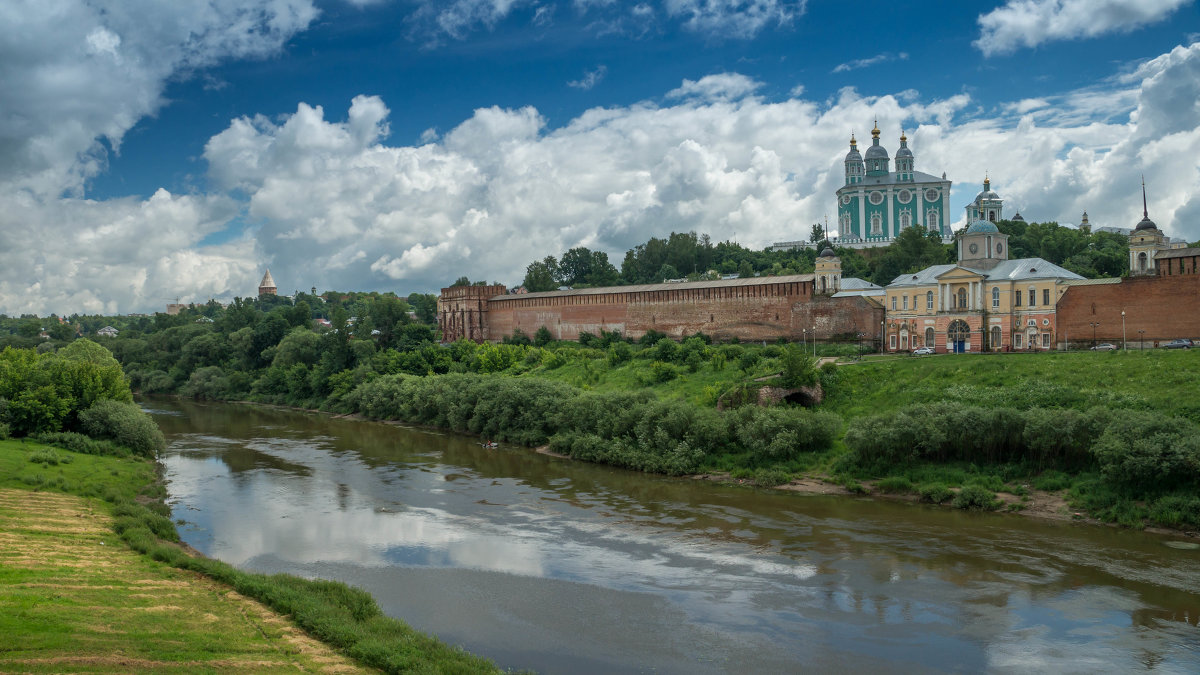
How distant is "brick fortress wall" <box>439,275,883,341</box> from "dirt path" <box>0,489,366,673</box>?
27264mm

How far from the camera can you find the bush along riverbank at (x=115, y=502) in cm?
1018

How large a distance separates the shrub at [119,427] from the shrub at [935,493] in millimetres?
21604

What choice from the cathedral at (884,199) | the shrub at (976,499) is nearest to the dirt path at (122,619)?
the shrub at (976,499)

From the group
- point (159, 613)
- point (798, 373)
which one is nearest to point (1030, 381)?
point (798, 373)

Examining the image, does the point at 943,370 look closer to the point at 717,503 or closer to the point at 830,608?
the point at 717,503

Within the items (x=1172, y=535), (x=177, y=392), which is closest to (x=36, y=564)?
(x=1172, y=535)

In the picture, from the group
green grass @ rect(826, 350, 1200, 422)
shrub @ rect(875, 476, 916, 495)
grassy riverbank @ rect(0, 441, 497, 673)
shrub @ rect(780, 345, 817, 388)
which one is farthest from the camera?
shrub @ rect(780, 345, 817, 388)

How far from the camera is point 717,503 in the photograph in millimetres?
19781

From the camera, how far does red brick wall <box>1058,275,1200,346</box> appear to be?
26.4m

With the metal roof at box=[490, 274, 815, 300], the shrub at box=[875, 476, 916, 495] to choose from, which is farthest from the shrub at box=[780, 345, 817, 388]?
the metal roof at box=[490, 274, 815, 300]

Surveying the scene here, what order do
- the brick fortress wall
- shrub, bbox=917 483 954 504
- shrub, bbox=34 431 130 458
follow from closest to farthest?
shrub, bbox=917 483 954 504, shrub, bbox=34 431 130 458, the brick fortress wall

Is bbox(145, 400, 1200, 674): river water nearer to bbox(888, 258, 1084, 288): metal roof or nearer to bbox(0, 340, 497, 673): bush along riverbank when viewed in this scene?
bbox(0, 340, 497, 673): bush along riverbank

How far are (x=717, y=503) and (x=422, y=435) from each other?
16174mm

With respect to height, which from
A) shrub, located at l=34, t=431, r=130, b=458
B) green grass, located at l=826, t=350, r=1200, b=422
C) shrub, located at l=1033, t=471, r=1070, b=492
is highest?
green grass, located at l=826, t=350, r=1200, b=422
